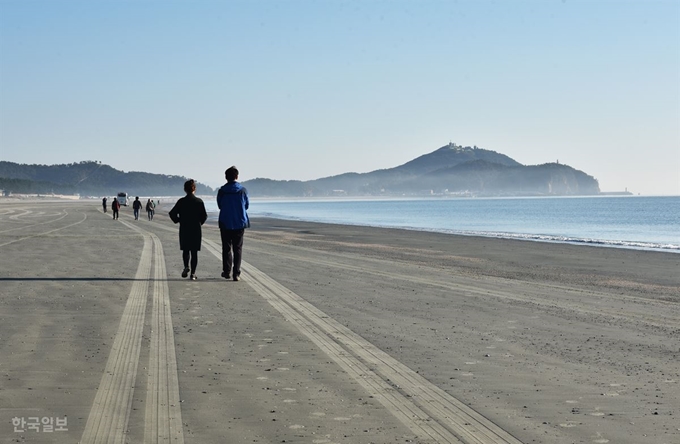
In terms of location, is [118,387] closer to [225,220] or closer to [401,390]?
[401,390]

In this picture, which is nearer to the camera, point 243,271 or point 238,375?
point 238,375

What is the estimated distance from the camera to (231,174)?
1652cm

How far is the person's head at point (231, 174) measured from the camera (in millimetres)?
16422

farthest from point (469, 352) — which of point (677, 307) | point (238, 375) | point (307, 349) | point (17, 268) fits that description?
point (17, 268)

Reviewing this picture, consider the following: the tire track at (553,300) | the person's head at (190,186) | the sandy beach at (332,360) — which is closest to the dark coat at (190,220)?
the person's head at (190,186)

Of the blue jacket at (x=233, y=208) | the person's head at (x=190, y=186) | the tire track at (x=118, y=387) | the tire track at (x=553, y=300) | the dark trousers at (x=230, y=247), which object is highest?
the person's head at (x=190, y=186)

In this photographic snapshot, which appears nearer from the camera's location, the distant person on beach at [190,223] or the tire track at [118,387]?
the tire track at [118,387]

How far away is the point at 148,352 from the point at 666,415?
474 centimetres

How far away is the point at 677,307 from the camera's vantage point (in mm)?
13602

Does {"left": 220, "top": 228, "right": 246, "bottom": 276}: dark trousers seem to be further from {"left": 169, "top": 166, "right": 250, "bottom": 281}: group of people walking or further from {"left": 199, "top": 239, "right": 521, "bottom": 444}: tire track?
{"left": 199, "top": 239, "right": 521, "bottom": 444}: tire track

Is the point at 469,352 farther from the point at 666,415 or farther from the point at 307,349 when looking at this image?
the point at 666,415

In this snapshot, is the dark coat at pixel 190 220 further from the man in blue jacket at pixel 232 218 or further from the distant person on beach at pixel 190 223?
the man in blue jacket at pixel 232 218

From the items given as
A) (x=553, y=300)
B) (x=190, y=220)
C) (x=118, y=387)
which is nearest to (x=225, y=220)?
(x=190, y=220)

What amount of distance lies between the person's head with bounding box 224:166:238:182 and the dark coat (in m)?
0.69
